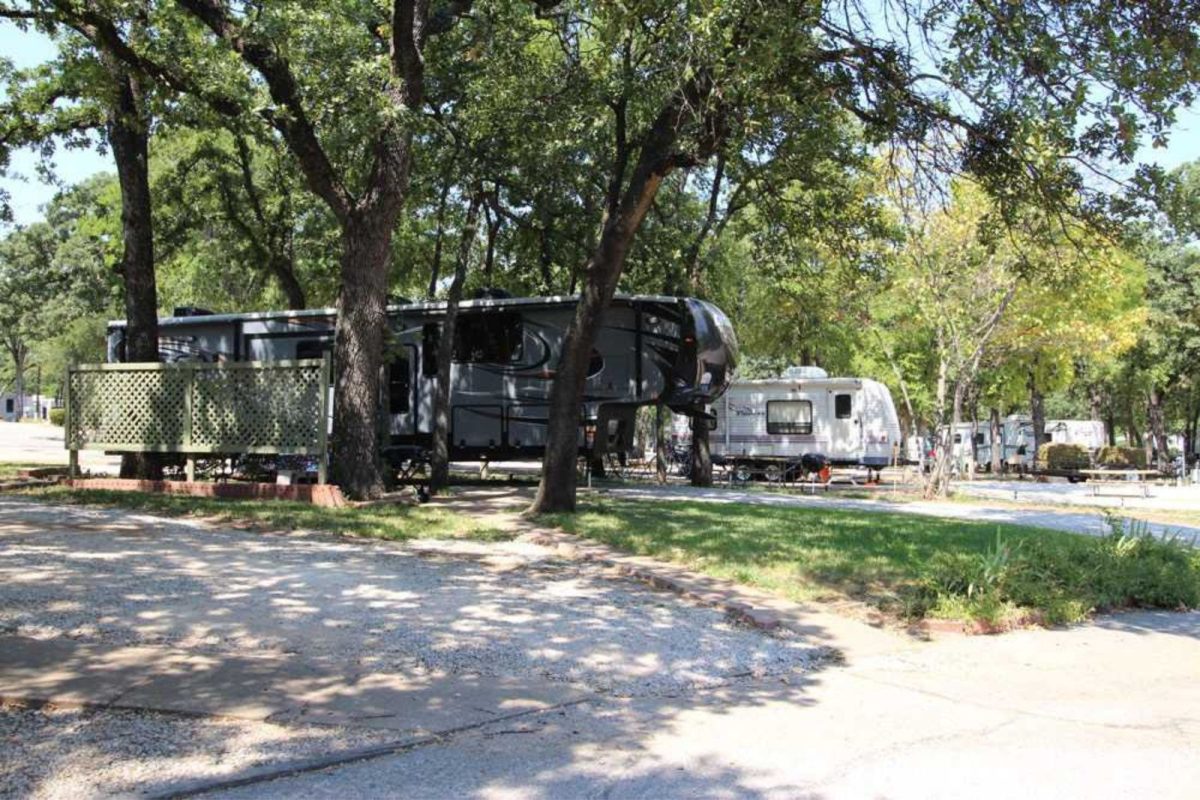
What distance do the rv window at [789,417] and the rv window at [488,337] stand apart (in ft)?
34.6

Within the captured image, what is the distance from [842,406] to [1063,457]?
50.9 ft

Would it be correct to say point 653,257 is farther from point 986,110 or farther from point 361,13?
point 986,110

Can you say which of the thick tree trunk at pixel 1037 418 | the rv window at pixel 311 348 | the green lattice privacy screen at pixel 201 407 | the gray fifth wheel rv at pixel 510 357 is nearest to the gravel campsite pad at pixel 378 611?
the green lattice privacy screen at pixel 201 407

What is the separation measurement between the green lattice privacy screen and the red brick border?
0.58m

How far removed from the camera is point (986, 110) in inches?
372

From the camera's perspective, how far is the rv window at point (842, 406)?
2595cm

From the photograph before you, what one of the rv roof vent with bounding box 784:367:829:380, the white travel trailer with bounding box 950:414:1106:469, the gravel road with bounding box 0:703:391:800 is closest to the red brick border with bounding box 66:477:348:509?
the gravel road with bounding box 0:703:391:800

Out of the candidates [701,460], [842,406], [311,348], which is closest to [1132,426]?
[842,406]

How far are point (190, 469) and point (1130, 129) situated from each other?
40.5 feet

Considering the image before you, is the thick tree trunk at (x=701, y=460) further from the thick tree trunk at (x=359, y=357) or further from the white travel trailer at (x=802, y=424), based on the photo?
the thick tree trunk at (x=359, y=357)

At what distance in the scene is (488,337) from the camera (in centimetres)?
1847

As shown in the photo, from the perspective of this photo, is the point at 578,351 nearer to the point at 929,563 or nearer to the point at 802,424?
the point at 929,563

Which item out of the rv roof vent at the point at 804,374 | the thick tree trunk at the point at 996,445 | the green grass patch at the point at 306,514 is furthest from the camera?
the thick tree trunk at the point at 996,445

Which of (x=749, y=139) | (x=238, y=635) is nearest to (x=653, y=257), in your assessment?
(x=749, y=139)
